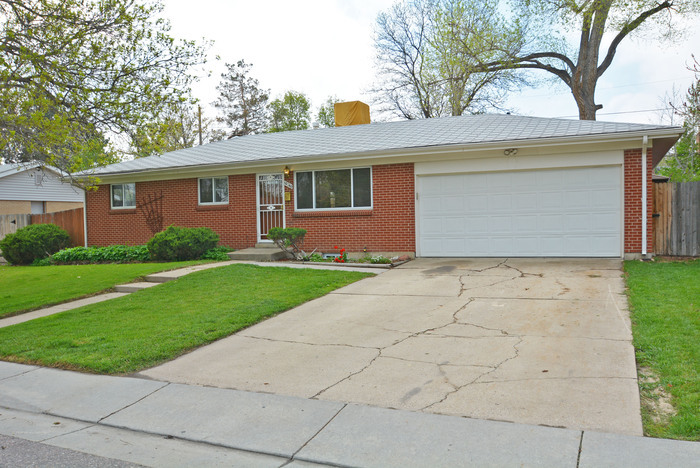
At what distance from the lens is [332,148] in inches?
590

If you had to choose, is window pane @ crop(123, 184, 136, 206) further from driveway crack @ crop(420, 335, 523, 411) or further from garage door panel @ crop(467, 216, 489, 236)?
driveway crack @ crop(420, 335, 523, 411)

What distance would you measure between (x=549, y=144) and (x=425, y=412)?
31.3 feet

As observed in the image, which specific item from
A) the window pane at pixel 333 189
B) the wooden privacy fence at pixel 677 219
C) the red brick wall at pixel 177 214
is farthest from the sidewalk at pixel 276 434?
the red brick wall at pixel 177 214

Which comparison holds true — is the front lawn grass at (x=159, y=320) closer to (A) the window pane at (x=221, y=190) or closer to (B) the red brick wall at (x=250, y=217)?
(B) the red brick wall at (x=250, y=217)

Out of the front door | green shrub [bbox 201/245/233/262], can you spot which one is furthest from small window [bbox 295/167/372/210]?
green shrub [bbox 201/245/233/262]

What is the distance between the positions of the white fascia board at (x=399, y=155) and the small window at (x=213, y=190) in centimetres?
27

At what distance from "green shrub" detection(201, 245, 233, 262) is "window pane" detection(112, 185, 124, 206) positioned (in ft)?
17.7

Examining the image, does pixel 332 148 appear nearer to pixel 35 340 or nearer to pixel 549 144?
pixel 549 144

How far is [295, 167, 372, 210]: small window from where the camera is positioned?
14344mm

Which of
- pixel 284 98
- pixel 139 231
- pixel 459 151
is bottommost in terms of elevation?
pixel 139 231

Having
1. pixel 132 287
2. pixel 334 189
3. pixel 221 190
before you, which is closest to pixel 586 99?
pixel 334 189

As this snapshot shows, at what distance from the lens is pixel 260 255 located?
14023 millimetres

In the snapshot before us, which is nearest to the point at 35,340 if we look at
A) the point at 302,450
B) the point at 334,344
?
the point at 334,344

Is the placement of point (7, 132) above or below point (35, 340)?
above
